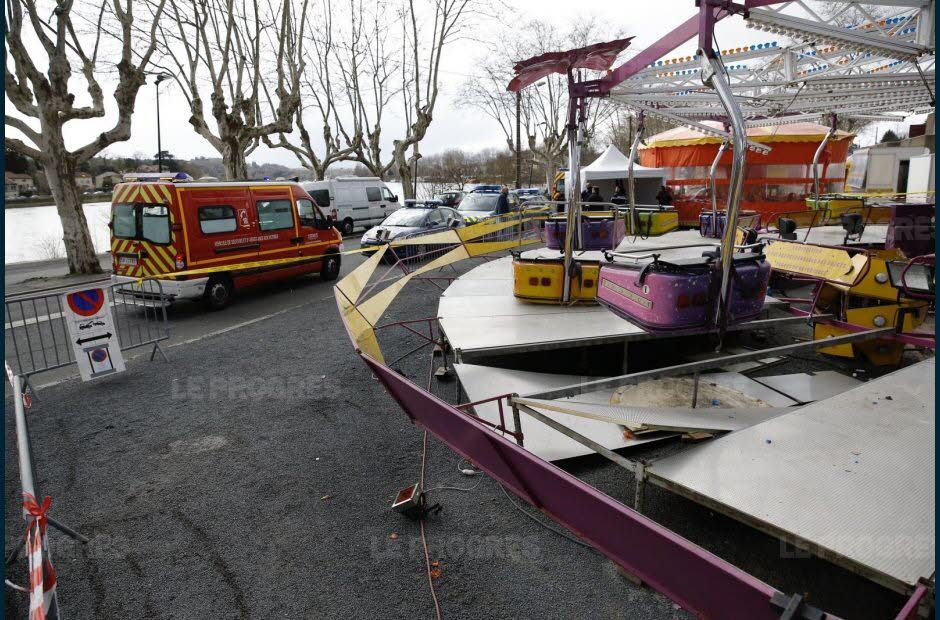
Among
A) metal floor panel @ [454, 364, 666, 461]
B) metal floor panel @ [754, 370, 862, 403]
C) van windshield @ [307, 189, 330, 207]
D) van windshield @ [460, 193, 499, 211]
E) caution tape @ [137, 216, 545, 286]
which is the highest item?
van windshield @ [307, 189, 330, 207]

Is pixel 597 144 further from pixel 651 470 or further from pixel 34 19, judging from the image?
pixel 651 470

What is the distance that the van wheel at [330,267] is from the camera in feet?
45.7

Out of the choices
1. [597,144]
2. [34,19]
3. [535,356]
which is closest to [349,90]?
[34,19]

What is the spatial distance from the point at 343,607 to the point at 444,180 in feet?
234

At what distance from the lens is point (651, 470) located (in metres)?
3.39

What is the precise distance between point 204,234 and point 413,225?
6539 millimetres

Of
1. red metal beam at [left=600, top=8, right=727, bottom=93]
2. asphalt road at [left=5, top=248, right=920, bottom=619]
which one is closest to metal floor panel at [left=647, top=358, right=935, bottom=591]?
asphalt road at [left=5, top=248, right=920, bottom=619]

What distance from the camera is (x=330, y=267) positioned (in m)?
14.1

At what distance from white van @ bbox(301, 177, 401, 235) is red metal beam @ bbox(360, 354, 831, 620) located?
2100 centimetres

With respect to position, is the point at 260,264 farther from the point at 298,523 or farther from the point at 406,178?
the point at 406,178

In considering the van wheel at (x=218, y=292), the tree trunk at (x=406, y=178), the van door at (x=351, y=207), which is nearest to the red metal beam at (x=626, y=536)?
the van wheel at (x=218, y=292)

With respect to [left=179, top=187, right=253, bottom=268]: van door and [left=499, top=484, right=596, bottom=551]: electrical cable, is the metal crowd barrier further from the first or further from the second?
[left=499, top=484, right=596, bottom=551]: electrical cable

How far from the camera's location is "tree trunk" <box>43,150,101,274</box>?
13.7 metres

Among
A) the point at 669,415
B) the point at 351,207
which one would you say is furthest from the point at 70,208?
the point at 669,415
